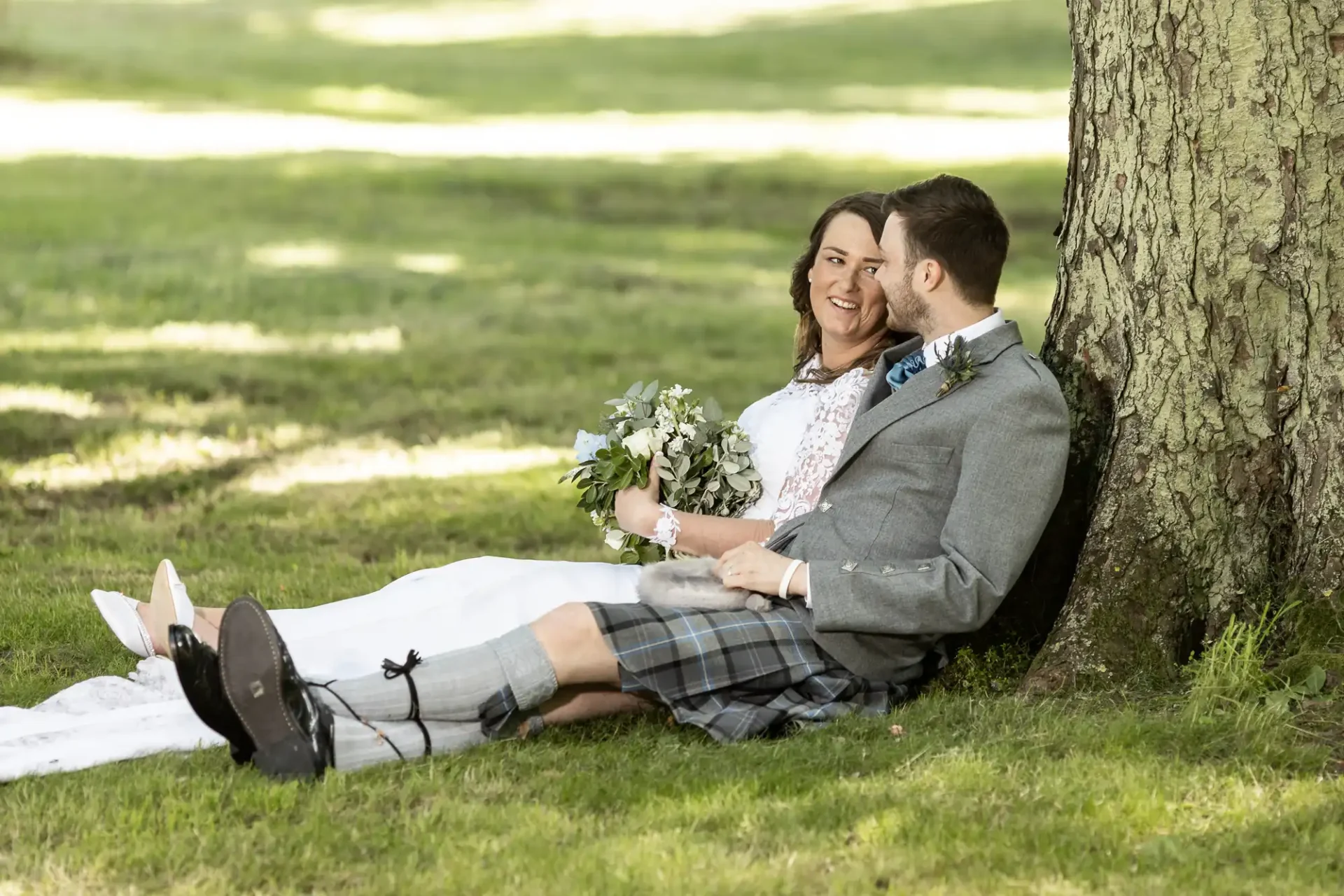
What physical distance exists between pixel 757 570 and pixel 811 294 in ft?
3.81

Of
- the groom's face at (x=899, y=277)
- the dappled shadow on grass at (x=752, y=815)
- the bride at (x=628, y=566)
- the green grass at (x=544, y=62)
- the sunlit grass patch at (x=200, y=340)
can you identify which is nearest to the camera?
the dappled shadow on grass at (x=752, y=815)

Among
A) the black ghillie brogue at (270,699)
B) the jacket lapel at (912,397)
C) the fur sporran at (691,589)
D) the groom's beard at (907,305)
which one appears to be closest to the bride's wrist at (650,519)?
the fur sporran at (691,589)

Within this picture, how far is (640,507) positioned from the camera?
5.16m

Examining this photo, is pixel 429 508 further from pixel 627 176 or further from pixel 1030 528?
pixel 627 176

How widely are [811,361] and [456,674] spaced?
175cm

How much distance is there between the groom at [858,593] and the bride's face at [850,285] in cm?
46

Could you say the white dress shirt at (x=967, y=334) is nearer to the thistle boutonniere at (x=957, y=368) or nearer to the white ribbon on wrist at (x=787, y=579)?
the thistle boutonniere at (x=957, y=368)

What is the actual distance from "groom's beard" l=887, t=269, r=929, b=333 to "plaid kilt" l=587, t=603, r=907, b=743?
88 centimetres

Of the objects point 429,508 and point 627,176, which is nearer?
point 429,508

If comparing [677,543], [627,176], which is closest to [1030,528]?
[677,543]

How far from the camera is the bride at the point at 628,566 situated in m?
4.93

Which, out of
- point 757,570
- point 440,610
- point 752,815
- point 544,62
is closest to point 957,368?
point 757,570

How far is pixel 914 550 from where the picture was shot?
14.7 feet

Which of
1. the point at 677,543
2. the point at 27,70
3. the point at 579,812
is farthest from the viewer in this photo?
the point at 27,70
